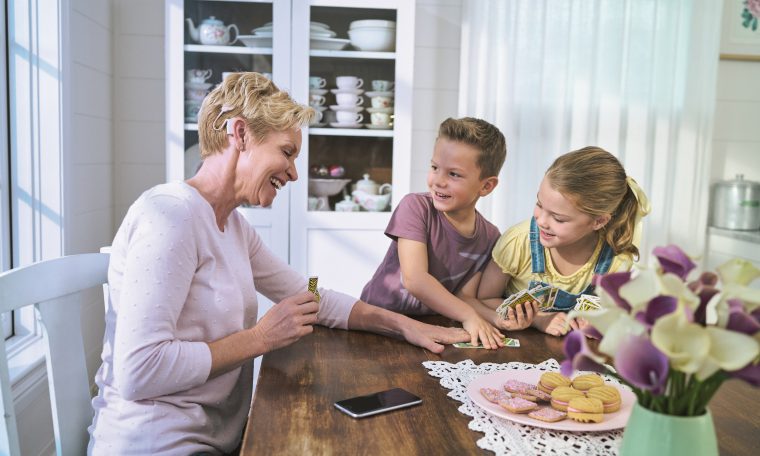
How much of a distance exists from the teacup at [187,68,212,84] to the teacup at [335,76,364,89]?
1.91ft

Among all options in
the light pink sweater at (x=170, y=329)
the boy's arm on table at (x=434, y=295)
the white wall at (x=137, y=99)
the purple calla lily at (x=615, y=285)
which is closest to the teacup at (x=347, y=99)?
the white wall at (x=137, y=99)

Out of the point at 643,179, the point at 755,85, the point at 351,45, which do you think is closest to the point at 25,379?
the point at 351,45

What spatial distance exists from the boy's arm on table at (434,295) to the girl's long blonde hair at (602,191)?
16.2 inches

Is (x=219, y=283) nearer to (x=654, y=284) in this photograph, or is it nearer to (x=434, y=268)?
(x=434, y=268)

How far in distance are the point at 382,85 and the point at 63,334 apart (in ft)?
7.22

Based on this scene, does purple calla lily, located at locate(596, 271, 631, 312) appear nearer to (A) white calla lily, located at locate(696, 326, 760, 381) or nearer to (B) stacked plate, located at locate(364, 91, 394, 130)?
(A) white calla lily, located at locate(696, 326, 760, 381)

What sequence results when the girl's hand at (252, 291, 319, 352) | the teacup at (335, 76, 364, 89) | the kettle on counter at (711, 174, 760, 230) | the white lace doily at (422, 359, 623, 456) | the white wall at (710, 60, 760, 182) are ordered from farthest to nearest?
1. the white wall at (710, 60, 760, 182)
2. the kettle on counter at (711, 174, 760, 230)
3. the teacup at (335, 76, 364, 89)
4. the girl's hand at (252, 291, 319, 352)
5. the white lace doily at (422, 359, 623, 456)

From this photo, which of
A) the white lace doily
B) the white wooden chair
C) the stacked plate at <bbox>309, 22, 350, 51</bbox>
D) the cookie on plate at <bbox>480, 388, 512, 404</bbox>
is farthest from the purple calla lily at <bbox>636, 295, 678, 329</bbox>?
the stacked plate at <bbox>309, 22, 350, 51</bbox>

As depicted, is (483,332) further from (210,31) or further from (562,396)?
(210,31)

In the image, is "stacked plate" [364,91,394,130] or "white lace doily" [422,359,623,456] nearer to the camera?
"white lace doily" [422,359,623,456]

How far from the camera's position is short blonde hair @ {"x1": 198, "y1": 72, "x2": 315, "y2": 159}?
58.7 inches

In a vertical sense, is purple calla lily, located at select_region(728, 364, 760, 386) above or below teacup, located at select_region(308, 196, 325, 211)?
above

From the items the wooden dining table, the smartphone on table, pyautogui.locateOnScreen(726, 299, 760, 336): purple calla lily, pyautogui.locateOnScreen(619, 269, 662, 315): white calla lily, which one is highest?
pyautogui.locateOnScreen(619, 269, 662, 315): white calla lily

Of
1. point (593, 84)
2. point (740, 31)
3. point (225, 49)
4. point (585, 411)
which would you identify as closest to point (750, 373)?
point (585, 411)
